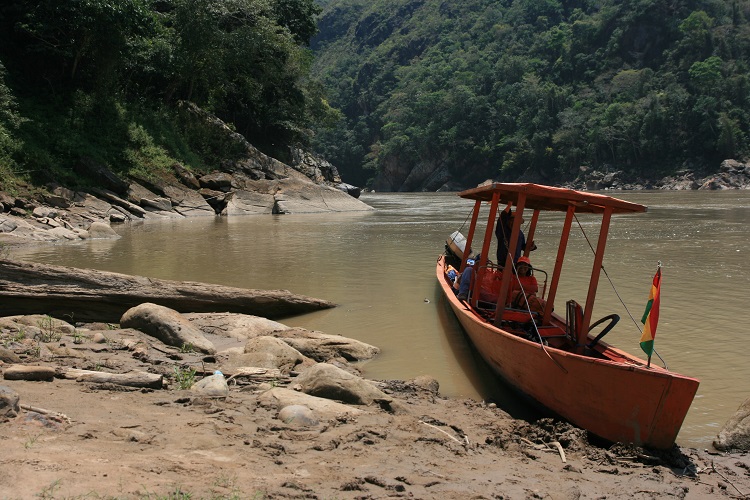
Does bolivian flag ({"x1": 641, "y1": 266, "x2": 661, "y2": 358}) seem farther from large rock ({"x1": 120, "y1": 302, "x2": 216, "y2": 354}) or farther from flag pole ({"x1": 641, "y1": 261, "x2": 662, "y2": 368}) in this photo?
large rock ({"x1": 120, "y1": 302, "x2": 216, "y2": 354})

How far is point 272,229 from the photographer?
22016 millimetres

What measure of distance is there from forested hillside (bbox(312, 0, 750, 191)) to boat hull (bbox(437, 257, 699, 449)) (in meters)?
65.3

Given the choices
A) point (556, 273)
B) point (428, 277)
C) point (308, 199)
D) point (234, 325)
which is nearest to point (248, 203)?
point (308, 199)

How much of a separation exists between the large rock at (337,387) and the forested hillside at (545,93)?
66356 mm

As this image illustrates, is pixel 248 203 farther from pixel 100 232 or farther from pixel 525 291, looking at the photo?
pixel 525 291

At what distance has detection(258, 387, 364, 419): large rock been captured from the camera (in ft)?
15.6

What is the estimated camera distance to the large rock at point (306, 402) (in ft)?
15.6

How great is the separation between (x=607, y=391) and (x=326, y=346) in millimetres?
3167

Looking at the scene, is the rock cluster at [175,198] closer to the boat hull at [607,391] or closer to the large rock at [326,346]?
the large rock at [326,346]

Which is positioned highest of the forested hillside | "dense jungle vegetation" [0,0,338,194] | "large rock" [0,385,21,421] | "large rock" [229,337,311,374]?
the forested hillside

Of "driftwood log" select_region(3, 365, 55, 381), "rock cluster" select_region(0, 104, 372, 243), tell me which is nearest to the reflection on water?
"rock cluster" select_region(0, 104, 372, 243)

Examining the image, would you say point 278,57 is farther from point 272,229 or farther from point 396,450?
point 396,450

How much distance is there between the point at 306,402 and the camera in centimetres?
484

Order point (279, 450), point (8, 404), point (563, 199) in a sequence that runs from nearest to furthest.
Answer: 1. point (8, 404)
2. point (279, 450)
3. point (563, 199)
